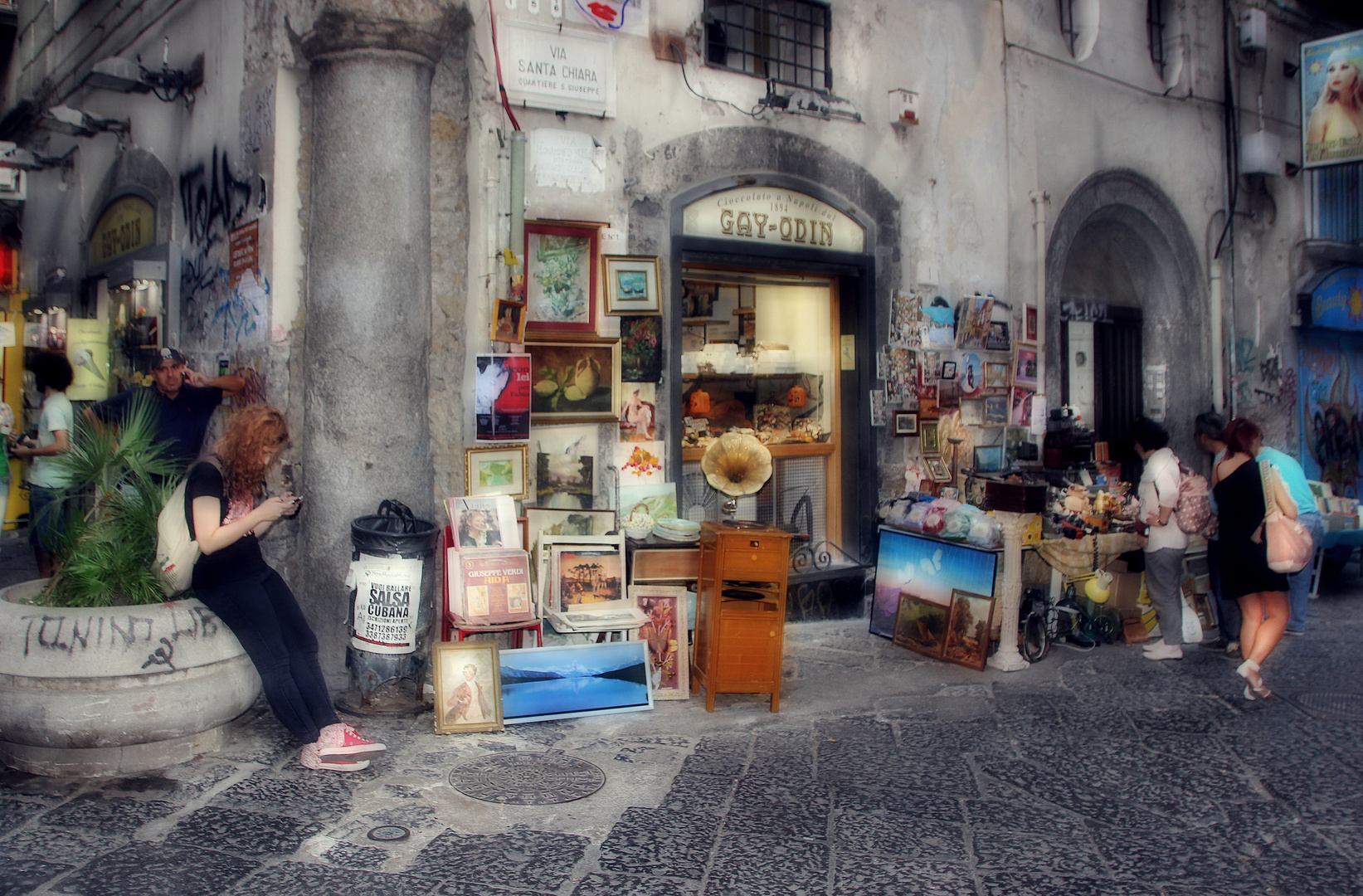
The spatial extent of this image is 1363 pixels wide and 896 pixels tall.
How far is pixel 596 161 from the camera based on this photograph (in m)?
6.46

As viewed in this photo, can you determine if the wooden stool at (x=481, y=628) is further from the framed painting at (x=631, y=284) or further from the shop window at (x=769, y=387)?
the framed painting at (x=631, y=284)

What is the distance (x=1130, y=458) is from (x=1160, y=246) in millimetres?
2226

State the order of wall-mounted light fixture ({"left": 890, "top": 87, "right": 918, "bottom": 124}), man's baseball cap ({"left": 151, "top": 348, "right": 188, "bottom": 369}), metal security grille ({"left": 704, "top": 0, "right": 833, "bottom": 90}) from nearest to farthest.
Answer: man's baseball cap ({"left": 151, "top": 348, "right": 188, "bottom": 369}) < metal security grille ({"left": 704, "top": 0, "right": 833, "bottom": 90}) < wall-mounted light fixture ({"left": 890, "top": 87, "right": 918, "bottom": 124})

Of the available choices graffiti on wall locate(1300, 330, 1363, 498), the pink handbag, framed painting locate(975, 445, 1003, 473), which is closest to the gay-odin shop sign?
framed painting locate(975, 445, 1003, 473)

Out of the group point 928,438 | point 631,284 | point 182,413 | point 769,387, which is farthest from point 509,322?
point 928,438

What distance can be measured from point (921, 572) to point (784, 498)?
4.40 ft

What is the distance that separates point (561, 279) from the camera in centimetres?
635

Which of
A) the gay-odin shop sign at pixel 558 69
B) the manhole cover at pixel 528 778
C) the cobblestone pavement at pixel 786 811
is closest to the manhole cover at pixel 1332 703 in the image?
the cobblestone pavement at pixel 786 811

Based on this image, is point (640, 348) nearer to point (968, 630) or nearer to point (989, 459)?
point (968, 630)

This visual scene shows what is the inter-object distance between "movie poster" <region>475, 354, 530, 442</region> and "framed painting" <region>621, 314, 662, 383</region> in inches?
29.7

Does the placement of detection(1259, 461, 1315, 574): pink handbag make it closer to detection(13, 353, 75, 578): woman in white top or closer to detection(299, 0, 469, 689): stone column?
detection(299, 0, 469, 689): stone column

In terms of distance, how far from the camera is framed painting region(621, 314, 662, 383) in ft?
21.5

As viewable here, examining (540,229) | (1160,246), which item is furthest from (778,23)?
(1160,246)

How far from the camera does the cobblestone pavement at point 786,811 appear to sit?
3402 millimetres
